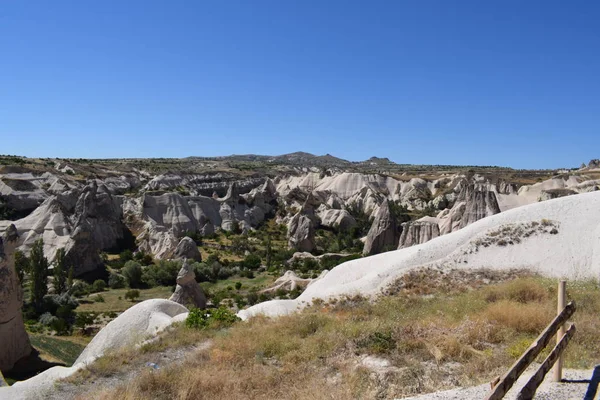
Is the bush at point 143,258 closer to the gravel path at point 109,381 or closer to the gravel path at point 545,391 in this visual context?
the gravel path at point 109,381

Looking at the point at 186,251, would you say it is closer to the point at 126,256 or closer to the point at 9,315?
the point at 126,256

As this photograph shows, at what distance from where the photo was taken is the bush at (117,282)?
26.8 metres

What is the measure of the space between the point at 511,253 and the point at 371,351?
30.5ft

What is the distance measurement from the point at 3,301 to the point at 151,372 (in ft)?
34.1

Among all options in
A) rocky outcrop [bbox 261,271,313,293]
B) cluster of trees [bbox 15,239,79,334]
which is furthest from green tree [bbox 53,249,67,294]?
rocky outcrop [bbox 261,271,313,293]

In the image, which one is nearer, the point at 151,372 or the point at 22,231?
the point at 151,372

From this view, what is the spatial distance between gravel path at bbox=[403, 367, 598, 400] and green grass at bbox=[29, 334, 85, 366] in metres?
13.7

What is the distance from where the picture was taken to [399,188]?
65.4 meters

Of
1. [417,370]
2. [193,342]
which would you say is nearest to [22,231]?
[193,342]

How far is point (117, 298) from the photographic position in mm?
24203

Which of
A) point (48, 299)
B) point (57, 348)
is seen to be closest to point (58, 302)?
point (48, 299)

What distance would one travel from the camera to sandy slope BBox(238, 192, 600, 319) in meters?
13.9

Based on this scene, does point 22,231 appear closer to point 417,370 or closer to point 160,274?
point 160,274

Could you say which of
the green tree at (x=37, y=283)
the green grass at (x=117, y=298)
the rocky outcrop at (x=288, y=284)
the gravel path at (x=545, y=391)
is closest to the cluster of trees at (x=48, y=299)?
the green tree at (x=37, y=283)
